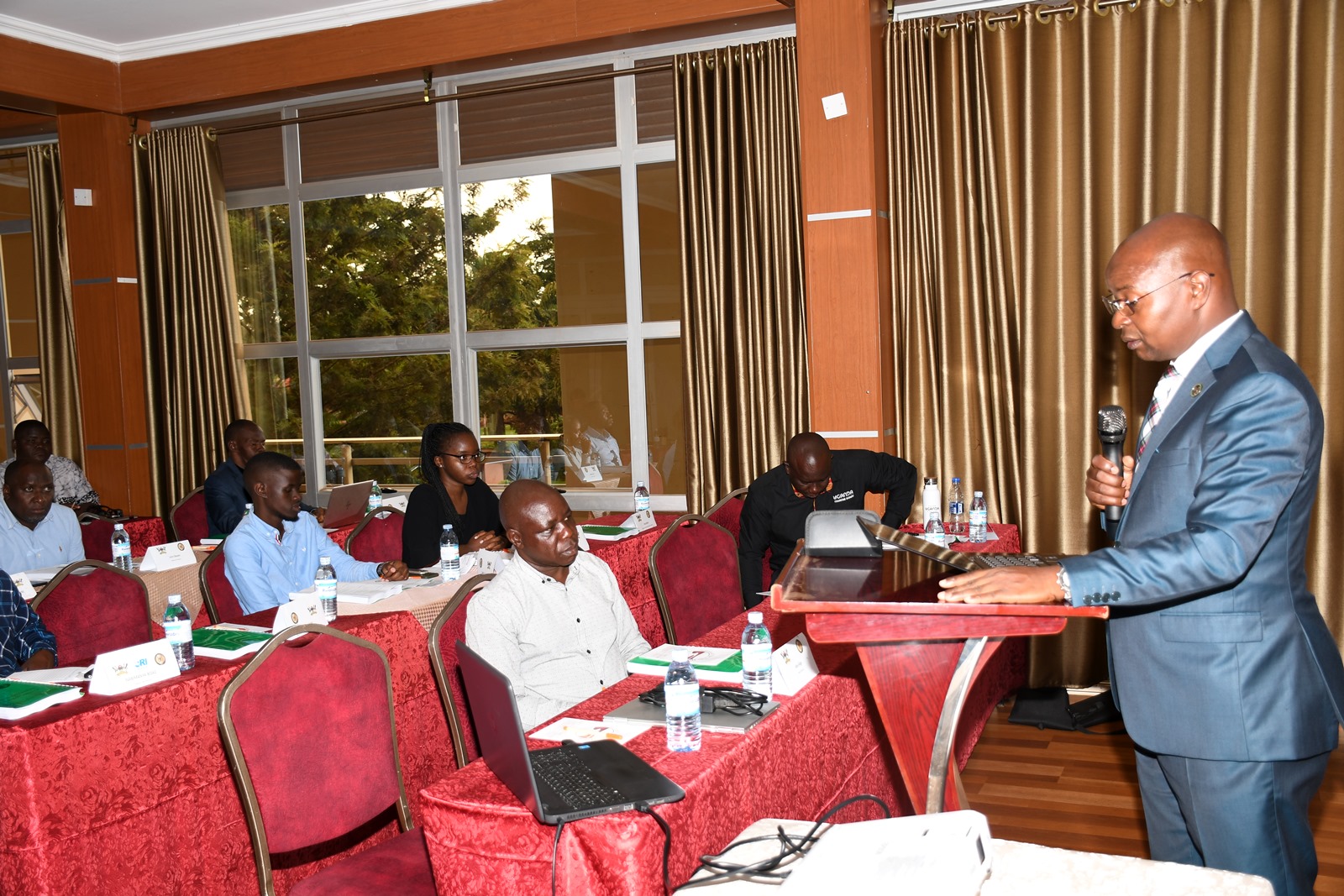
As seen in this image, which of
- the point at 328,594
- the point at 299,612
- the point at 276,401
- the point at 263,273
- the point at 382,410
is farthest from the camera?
the point at 276,401

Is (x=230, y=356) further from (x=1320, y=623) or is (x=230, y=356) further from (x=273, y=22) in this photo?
(x=1320, y=623)

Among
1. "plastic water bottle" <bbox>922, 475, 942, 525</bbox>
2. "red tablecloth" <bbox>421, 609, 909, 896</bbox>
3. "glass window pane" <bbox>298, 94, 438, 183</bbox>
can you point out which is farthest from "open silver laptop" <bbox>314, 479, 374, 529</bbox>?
"red tablecloth" <bbox>421, 609, 909, 896</bbox>

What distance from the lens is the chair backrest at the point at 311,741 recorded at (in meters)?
2.20

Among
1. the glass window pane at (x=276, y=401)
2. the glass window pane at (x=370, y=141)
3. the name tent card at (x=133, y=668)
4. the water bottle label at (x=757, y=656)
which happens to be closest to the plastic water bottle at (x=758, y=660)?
the water bottle label at (x=757, y=656)

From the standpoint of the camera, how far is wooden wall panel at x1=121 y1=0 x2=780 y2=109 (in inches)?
221

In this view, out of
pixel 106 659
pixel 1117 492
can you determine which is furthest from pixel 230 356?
pixel 1117 492

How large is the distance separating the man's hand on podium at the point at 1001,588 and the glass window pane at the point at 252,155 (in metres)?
6.73

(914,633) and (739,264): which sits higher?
(739,264)

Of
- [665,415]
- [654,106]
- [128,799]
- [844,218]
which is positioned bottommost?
[128,799]

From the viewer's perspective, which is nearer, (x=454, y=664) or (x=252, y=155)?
(x=454, y=664)

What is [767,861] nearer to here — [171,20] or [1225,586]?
[1225,586]

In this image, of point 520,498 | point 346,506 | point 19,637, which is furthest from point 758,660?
point 346,506

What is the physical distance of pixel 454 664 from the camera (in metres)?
2.85

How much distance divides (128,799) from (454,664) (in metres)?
0.83
